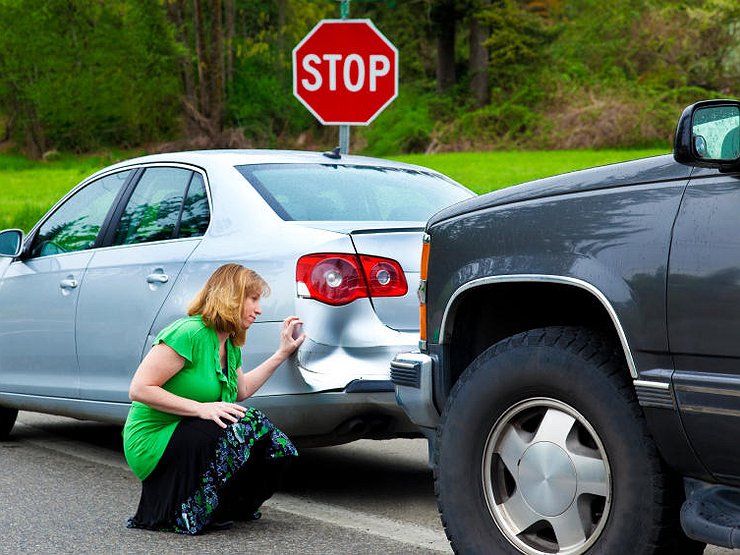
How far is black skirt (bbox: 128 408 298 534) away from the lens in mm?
5434

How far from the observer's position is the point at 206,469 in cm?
543

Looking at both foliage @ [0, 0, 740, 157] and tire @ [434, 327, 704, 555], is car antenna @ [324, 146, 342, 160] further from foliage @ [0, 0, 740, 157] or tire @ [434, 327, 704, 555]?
foliage @ [0, 0, 740, 157]

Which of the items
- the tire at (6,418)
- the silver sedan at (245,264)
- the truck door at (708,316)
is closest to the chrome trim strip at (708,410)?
the truck door at (708,316)

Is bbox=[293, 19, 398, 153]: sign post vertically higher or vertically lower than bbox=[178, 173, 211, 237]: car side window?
higher

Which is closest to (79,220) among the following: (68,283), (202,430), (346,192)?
(68,283)

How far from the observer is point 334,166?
22.4 feet

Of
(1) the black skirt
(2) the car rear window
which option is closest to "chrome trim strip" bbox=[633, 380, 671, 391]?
(1) the black skirt

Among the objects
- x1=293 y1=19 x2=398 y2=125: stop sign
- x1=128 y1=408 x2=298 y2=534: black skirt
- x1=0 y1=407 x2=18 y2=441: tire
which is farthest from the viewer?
x1=293 y1=19 x2=398 y2=125: stop sign

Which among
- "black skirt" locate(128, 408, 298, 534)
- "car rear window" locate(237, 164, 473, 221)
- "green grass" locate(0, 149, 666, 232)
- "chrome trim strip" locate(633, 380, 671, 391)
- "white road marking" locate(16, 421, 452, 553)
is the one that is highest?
"car rear window" locate(237, 164, 473, 221)

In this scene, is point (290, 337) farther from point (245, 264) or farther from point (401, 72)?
point (401, 72)

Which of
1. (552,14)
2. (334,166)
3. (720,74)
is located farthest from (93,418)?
(552,14)

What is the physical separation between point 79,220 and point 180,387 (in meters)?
2.16

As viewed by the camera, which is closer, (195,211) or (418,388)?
(418,388)

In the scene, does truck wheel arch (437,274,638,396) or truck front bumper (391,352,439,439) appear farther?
truck front bumper (391,352,439,439)
